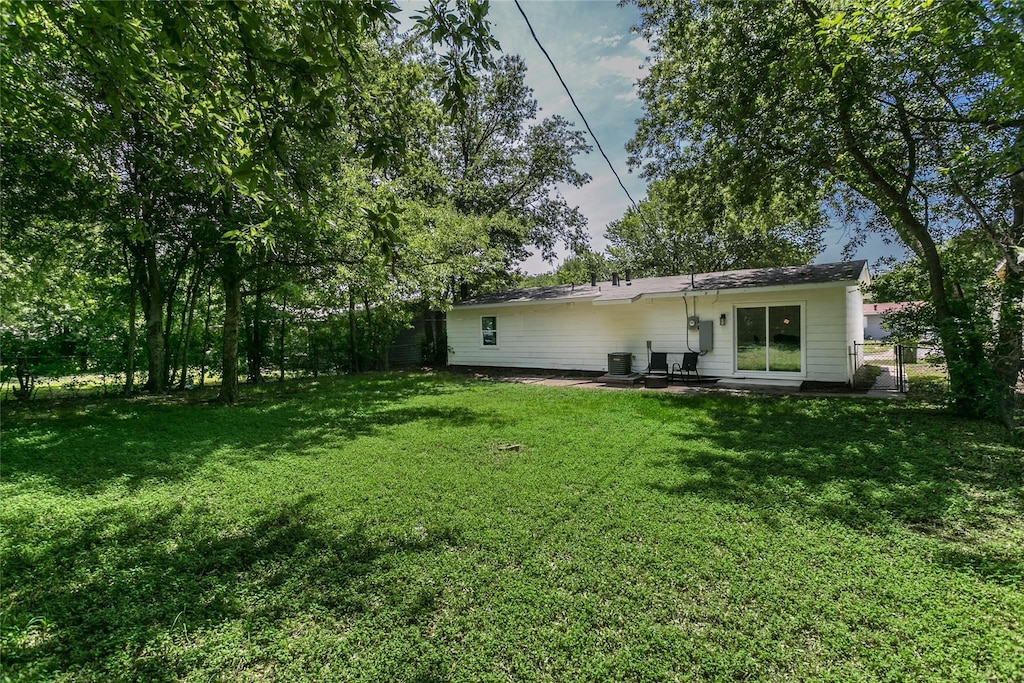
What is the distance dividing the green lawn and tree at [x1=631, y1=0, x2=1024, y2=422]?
10.2ft

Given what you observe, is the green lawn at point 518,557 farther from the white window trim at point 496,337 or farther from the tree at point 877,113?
the white window trim at point 496,337

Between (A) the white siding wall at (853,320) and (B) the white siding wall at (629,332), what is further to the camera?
(A) the white siding wall at (853,320)

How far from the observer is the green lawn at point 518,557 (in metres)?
2.10

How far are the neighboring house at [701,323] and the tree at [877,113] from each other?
213 cm

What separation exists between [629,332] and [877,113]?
7073 mm

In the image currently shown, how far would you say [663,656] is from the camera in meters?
2.09

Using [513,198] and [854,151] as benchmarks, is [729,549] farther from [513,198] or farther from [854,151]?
[513,198]

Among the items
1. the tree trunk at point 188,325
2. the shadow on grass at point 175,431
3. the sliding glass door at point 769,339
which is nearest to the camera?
the shadow on grass at point 175,431

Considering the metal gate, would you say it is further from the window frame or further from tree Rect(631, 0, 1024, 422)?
the window frame

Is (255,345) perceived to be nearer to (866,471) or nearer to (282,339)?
(282,339)

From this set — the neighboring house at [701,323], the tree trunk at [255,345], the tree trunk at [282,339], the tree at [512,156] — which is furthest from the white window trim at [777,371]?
the tree trunk at [255,345]

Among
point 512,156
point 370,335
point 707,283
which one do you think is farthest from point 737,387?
point 512,156

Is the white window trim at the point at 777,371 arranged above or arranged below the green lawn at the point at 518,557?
above

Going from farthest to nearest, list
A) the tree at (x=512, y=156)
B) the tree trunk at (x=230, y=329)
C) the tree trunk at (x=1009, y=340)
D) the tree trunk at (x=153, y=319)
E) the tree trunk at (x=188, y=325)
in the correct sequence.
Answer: the tree at (x=512, y=156) → the tree trunk at (x=188, y=325) → the tree trunk at (x=153, y=319) → the tree trunk at (x=230, y=329) → the tree trunk at (x=1009, y=340)
